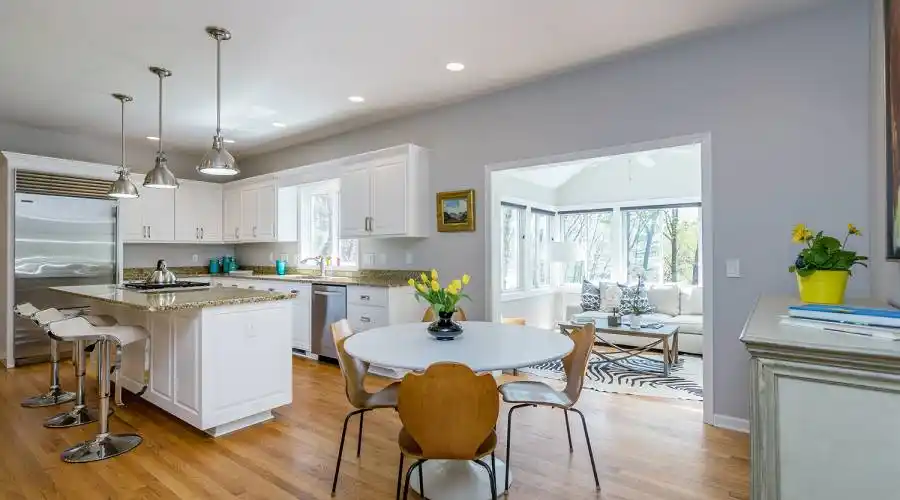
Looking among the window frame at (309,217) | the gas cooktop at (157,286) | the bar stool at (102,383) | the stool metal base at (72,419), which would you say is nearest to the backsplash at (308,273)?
the window frame at (309,217)

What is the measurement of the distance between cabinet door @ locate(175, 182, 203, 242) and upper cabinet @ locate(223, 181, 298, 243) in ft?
1.28

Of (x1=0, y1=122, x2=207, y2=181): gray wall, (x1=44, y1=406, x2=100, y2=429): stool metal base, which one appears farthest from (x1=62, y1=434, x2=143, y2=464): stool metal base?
(x1=0, y1=122, x2=207, y2=181): gray wall

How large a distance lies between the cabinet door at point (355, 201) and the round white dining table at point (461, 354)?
241 cm

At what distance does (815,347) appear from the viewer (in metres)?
1.01

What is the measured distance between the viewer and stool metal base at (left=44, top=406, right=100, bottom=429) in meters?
3.10

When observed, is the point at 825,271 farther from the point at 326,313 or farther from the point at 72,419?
the point at 72,419

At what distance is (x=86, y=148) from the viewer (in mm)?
5590

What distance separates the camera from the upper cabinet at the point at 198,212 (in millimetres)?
6133

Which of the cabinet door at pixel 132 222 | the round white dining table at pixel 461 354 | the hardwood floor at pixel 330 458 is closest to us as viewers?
the round white dining table at pixel 461 354

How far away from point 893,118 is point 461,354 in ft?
6.09

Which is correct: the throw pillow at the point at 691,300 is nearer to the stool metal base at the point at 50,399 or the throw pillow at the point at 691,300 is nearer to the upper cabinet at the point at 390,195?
the upper cabinet at the point at 390,195

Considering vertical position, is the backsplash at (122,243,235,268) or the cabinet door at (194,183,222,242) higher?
the cabinet door at (194,183,222,242)

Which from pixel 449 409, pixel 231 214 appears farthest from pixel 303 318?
pixel 449 409

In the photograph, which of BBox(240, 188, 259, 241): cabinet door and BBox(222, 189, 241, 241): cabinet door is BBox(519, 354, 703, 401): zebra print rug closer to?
BBox(240, 188, 259, 241): cabinet door
